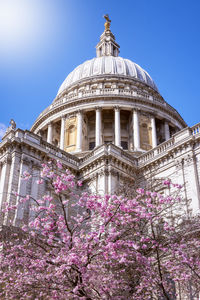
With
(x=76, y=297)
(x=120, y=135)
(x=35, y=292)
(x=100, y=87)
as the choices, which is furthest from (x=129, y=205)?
(x=100, y=87)

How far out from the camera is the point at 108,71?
49000mm

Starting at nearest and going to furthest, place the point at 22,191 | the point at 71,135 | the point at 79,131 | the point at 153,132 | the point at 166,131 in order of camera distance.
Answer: the point at 22,191 → the point at 79,131 → the point at 153,132 → the point at 71,135 → the point at 166,131

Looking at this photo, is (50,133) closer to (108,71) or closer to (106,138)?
(106,138)

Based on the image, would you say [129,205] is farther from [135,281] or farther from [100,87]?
[100,87]

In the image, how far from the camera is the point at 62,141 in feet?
131

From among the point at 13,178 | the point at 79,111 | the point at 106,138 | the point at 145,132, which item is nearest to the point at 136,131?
the point at 145,132

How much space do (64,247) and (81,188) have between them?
50.8 feet

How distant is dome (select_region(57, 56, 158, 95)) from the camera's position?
4903cm

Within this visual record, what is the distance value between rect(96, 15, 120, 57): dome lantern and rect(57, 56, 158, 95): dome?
6983 mm

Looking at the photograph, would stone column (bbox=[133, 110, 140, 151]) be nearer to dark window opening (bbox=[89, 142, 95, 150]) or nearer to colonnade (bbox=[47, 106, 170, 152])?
colonnade (bbox=[47, 106, 170, 152])

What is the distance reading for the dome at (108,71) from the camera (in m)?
49.0

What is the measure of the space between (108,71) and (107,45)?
1221 centimetres

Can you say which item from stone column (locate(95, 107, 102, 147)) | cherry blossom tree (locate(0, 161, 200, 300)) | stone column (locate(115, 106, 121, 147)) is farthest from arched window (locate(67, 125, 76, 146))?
cherry blossom tree (locate(0, 161, 200, 300))

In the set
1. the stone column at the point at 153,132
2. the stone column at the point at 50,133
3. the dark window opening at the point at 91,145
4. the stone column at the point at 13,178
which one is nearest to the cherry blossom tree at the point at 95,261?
the stone column at the point at 13,178
